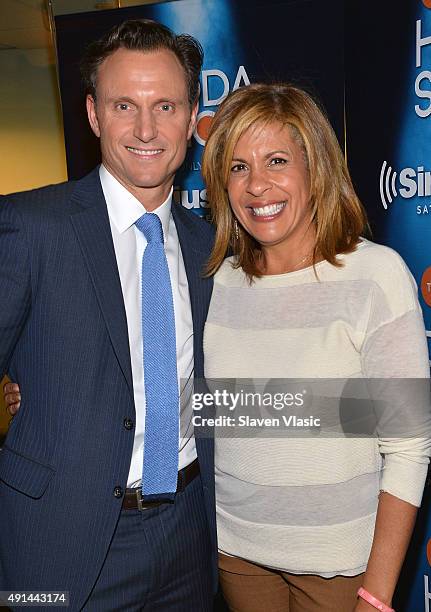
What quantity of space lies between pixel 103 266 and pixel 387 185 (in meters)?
1.58

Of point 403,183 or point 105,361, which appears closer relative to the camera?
point 105,361

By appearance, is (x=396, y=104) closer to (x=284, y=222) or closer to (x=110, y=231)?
(x=284, y=222)

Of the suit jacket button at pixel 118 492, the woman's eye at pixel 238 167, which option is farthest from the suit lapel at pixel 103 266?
the woman's eye at pixel 238 167

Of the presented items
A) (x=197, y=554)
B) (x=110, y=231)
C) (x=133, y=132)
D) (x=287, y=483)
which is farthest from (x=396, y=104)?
(x=197, y=554)

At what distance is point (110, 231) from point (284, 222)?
1.67 ft

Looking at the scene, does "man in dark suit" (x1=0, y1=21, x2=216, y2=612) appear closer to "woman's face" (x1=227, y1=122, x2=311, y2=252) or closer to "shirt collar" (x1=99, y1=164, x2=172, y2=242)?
"shirt collar" (x1=99, y1=164, x2=172, y2=242)

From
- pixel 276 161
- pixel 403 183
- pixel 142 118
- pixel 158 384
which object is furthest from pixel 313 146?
pixel 403 183

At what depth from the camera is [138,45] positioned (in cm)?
208

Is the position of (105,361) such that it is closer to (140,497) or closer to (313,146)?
(140,497)

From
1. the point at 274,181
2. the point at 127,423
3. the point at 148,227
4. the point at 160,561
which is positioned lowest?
the point at 160,561

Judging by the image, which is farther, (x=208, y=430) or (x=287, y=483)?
(x=208, y=430)

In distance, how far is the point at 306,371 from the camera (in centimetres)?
189

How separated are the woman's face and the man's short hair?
326 millimetres

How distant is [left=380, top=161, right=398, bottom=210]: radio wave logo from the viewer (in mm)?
2973
